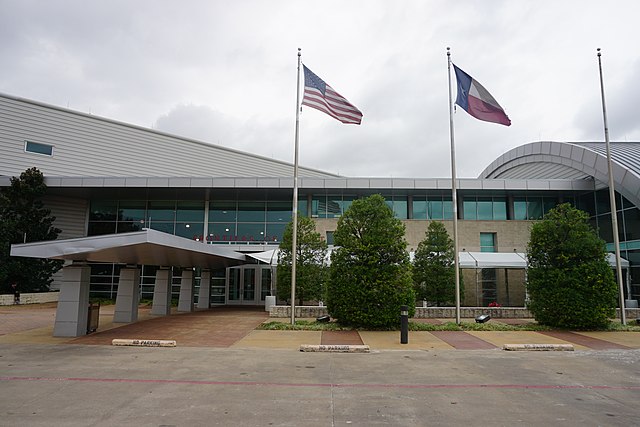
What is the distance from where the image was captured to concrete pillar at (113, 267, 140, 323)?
61.9 ft

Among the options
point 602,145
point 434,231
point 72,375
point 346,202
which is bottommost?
point 72,375

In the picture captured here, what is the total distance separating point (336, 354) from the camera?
12016 millimetres

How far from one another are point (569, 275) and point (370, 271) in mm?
7804

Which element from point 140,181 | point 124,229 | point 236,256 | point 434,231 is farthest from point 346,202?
point 124,229

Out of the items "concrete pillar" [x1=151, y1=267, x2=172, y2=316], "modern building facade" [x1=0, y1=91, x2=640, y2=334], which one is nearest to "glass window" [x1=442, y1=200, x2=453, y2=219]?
"modern building facade" [x1=0, y1=91, x2=640, y2=334]

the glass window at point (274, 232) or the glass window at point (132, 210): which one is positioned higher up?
the glass window at point (132, 210)

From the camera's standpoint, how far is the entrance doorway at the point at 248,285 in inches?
1240

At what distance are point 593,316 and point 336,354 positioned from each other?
11.0m

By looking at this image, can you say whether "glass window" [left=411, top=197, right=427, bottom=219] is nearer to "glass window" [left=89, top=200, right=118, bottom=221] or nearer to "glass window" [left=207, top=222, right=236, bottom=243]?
"glass window" [left=207, top=222, right=236, bottom=243]

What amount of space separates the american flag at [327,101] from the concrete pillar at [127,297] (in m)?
10.4

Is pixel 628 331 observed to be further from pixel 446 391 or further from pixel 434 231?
pixel 446 391

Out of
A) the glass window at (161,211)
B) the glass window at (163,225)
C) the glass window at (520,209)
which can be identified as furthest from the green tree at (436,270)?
the glass window at (161,211)

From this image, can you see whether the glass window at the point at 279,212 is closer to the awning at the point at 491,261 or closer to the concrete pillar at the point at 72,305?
the awning at the point at 491,261

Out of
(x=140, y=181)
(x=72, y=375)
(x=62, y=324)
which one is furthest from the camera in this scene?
(x=140, y=181)
